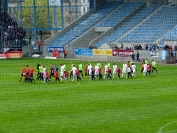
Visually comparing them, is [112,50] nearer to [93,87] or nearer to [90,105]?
[93,87]

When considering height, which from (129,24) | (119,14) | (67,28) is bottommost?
(67,28)

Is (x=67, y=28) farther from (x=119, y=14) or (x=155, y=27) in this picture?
(x=155, y=27)

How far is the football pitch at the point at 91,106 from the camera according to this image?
20922mm

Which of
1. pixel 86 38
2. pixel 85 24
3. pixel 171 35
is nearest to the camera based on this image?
pixel 171 35

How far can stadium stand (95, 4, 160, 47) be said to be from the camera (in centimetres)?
5518

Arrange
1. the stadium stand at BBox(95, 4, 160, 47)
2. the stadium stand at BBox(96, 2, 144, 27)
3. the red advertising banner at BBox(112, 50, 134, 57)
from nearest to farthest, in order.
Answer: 1. the red advertising banner at BBox(112, 50, 134, 57)
2. the stadium stand at BBox(95, 4, 160, 47)
3. the stadium stand at BBox(96, 2, 144, 27)

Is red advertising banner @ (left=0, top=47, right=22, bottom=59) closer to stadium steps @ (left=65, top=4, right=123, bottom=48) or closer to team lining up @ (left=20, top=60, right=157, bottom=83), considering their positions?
stadium steps @ (left=65, top=4, right=123, bottom=48)

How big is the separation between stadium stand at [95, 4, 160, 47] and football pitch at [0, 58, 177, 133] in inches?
685

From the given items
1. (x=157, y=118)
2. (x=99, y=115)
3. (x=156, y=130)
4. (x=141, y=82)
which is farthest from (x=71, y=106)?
(x=141, y=82)

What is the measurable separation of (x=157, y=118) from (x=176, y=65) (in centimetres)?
2275

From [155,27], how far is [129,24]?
3.85 m

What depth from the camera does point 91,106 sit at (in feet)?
83.9

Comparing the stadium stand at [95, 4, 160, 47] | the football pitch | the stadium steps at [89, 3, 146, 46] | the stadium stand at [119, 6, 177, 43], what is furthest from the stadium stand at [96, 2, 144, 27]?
the football pitch

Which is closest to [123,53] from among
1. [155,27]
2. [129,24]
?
[155,27]
